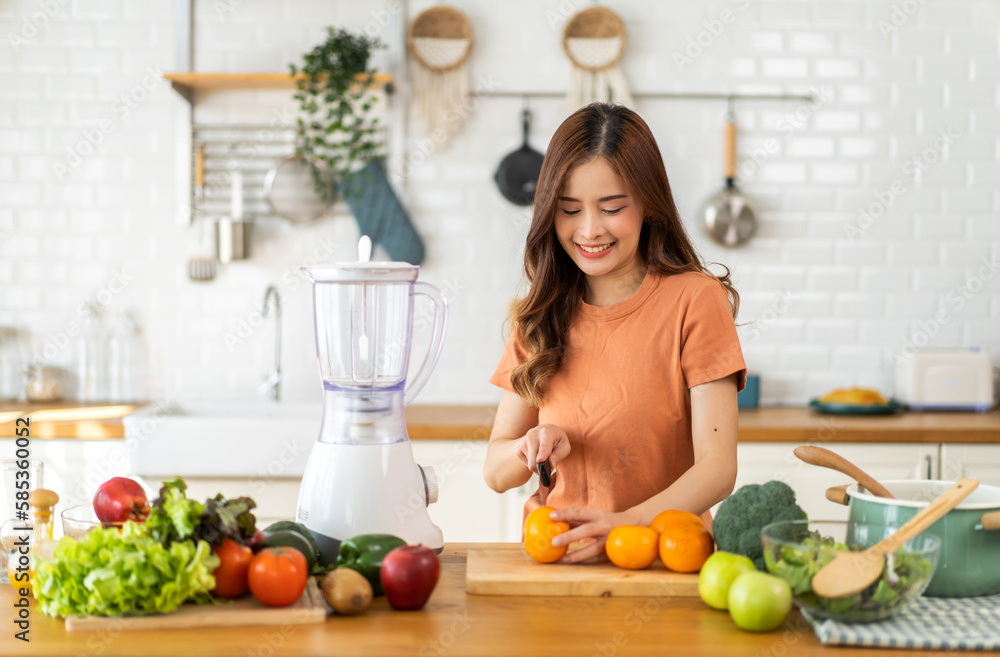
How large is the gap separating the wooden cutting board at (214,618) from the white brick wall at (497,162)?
7.01 feet

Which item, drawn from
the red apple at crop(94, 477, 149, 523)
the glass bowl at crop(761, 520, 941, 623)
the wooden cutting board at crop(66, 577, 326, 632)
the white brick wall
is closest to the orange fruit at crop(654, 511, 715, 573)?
the glass bowl at crop(761, 520, 941, 623)

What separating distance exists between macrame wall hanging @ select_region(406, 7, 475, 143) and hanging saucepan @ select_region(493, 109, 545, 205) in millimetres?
222

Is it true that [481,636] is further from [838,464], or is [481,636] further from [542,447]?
[838,464]

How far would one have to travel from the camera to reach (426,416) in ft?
9.29

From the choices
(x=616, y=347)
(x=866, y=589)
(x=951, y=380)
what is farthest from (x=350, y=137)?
(x=866, y=589)

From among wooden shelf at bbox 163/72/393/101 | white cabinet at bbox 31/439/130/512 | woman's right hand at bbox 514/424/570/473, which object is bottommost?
white cabinet at bbox 31/439/130/512

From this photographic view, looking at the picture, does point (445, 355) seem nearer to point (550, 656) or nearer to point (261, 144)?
point (261, 144)

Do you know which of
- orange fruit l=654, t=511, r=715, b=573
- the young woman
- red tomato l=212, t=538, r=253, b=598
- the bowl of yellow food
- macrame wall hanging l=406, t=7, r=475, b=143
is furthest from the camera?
macrame wall hanging l=406, t=7, r=475, b=143

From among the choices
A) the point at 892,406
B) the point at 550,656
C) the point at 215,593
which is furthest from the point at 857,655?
the point at 892,406

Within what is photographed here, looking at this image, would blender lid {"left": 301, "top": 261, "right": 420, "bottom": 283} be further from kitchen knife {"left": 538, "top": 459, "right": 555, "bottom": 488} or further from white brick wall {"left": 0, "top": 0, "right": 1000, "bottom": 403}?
white brick wall {"left": 0, "top": 0, "right": 1000, "bottom": 403}

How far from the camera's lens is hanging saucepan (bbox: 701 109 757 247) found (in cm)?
314

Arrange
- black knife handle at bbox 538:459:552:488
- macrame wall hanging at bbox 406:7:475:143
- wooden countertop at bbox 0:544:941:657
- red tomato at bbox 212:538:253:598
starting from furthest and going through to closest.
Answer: macrame wall hanging at bbox 406:7:475:143, black knife handle at bbox 538:459:552:488, red tomato at bbox 212:538:253:598, wooden countertop at bbox 0:544:941:657

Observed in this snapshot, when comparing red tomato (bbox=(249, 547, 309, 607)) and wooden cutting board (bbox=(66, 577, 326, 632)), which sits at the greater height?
red tomato (bbox=(249, 547, 309, 607))

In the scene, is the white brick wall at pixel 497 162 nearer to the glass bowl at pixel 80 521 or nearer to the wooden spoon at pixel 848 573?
the glass bowl at pixel 80 521
